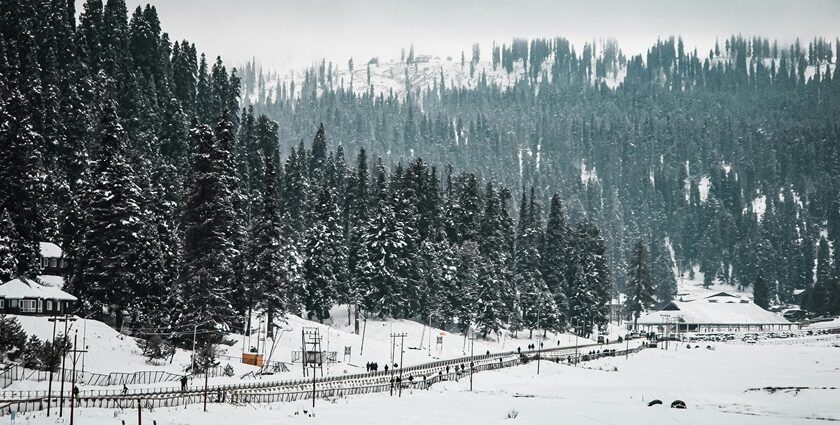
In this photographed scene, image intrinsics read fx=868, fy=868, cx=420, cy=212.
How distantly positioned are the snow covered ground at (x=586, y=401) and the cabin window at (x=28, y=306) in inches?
→ 923

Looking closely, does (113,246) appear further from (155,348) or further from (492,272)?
(492,272)

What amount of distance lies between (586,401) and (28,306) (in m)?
44.6

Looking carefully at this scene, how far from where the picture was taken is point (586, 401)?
224ft

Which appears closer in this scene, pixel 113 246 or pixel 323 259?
pixel 113 246

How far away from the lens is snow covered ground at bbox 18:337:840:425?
53.3 m

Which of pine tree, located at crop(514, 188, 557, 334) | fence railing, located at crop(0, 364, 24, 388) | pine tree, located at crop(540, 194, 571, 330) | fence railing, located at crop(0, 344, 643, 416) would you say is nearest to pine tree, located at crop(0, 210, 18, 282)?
fence railing, located at crop(0, 364, 24, 388)

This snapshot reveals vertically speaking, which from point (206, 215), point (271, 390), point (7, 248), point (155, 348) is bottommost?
point (271, 390)

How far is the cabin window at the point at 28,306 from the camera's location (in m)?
68.1

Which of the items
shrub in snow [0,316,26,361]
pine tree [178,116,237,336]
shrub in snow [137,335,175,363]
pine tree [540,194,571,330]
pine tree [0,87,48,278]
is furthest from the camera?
pine tree [540,194,571,330]

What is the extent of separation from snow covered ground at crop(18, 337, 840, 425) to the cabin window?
23454 millimetres

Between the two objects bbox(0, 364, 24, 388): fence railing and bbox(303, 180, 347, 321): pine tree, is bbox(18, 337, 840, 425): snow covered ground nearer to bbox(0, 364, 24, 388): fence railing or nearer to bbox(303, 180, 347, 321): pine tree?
bbox(0, 364, 24, 388): fence railing

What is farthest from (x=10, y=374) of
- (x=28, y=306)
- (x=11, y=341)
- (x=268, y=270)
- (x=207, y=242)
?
(x=268, y=270)

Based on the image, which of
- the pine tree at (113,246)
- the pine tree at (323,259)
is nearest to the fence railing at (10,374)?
the pine tree at (113,246)

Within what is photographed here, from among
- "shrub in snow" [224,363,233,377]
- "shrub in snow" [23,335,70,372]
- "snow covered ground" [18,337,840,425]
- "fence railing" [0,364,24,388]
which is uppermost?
"shrub in snow" [23,335,70,372]
